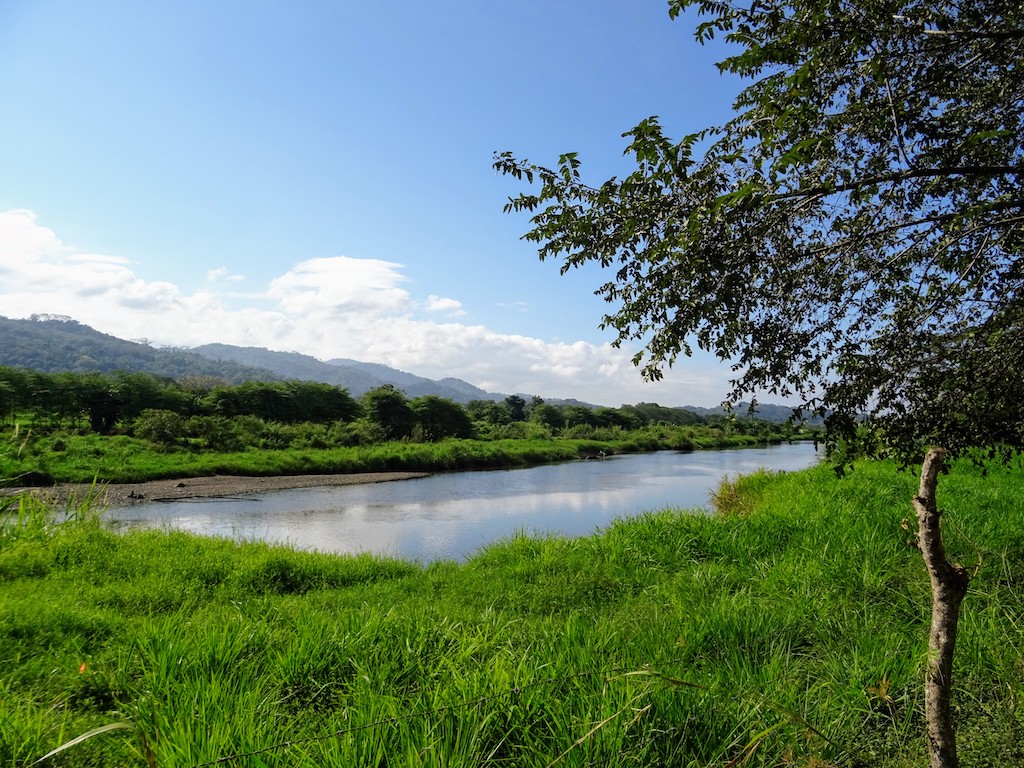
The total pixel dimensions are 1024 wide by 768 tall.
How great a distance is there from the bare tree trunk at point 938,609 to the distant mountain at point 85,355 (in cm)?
12932

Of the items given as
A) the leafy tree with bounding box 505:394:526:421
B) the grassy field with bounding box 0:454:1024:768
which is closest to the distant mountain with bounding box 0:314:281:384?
the leafy tree with bounding box 505:394:526:421

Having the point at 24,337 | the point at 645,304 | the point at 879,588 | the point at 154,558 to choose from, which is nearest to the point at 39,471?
the point at 154,558

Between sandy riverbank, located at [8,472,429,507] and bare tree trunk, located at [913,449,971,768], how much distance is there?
15.6 meters

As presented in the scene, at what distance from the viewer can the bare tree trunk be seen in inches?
47.4

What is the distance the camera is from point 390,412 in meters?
35.5

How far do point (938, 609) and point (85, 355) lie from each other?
560 feet

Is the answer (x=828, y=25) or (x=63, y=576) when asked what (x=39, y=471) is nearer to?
(x=63, y=576)

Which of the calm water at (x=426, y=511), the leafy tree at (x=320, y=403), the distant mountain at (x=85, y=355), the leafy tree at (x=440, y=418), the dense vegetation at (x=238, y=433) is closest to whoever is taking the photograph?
the calm water at (x=426, y=511)

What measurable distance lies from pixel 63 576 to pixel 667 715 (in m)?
5.61

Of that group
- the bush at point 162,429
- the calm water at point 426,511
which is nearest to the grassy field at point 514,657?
the calm water at point 426,511

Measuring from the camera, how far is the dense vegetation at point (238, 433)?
19.3 m

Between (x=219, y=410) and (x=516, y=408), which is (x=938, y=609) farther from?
(x=516, y=408)

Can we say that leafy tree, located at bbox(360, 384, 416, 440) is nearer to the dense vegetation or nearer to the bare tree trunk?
the dense vegetation

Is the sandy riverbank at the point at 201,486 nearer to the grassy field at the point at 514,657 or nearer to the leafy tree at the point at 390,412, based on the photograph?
the grassy field at the point at 514,657
